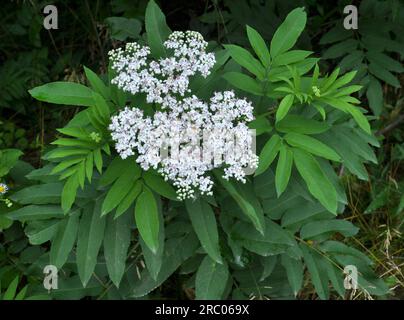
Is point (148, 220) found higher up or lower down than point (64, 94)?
lower down

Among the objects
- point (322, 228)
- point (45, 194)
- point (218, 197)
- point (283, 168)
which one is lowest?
point (322, 228)

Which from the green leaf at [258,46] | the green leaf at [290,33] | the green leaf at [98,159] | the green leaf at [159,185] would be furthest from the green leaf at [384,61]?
the green leaf at [98,159]

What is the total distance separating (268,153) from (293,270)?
3.37 ft

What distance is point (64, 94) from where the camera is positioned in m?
3.17

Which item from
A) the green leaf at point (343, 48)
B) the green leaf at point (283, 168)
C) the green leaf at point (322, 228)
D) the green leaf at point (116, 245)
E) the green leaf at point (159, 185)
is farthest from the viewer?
the green leaf at point (343, 48)

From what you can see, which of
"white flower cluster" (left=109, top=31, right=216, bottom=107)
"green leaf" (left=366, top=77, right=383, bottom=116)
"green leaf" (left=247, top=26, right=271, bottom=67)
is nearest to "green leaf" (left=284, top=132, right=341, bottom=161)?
"green leaf" (left=247, top=26, right=271, bottom=67)

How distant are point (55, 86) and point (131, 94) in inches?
18.9

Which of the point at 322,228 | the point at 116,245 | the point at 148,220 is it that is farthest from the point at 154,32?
the point at 322,228

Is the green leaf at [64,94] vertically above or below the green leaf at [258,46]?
below

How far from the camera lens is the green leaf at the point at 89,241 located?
3.15 m

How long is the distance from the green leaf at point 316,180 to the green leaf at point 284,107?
23 centimetres

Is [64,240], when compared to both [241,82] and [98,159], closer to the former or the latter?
[98,159]

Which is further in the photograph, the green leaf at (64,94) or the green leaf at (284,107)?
the green leaf at (64,94)

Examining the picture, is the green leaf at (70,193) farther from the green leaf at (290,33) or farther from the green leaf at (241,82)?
the green leaf at (290,33)
